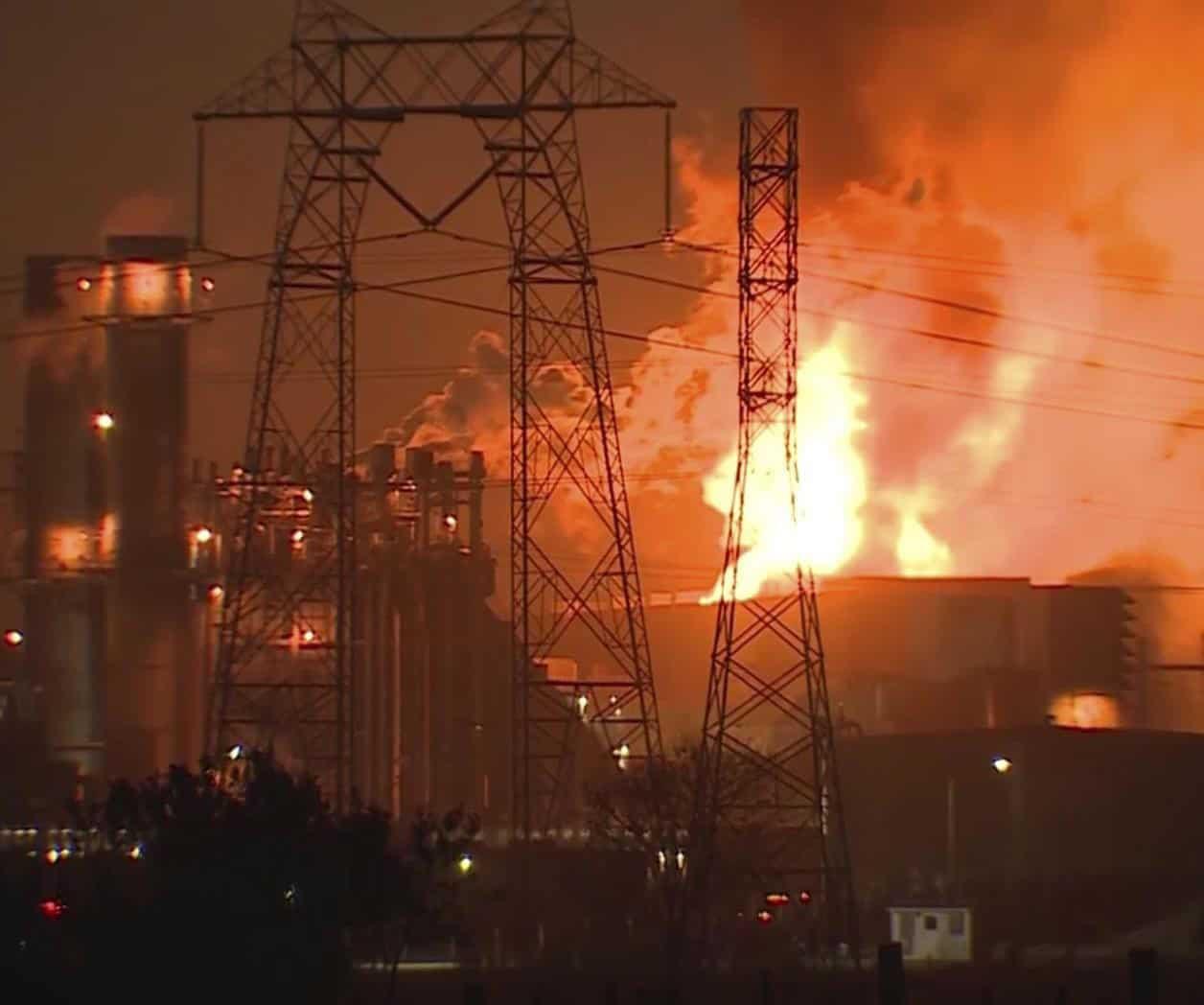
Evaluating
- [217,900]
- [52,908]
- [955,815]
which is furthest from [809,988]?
[955,815]

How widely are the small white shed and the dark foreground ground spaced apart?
212 inches

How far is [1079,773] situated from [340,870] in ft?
121

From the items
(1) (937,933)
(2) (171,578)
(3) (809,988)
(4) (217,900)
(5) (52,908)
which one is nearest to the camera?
(4) (217,900)

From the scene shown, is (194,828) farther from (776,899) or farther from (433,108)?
(776,899)

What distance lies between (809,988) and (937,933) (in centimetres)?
1239

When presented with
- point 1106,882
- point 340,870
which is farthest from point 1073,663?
point 340,870

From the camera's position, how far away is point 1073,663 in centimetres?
6744

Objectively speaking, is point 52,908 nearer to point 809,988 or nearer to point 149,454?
point 809,988

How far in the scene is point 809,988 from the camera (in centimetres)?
3447

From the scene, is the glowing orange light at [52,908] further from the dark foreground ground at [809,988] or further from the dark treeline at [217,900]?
the dark foreground ground at [809,988]

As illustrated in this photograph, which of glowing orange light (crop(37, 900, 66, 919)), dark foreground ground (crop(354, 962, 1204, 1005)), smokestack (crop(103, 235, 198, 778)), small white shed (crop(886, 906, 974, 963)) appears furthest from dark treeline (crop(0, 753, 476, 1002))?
smokestack (crop(103, 235, 198, 778))

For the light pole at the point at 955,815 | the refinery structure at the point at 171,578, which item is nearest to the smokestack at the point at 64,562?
the refinery structure at the point at 171,578

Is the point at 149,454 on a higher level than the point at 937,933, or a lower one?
higher

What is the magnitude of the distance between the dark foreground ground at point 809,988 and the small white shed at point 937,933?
5.38 m
